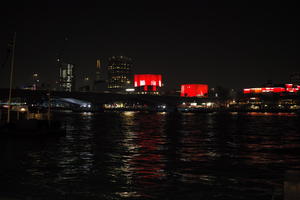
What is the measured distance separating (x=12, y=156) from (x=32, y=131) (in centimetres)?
1946

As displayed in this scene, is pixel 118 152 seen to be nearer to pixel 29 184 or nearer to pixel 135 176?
pixel 135 176

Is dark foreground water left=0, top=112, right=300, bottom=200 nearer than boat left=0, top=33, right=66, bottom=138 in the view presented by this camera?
Yes

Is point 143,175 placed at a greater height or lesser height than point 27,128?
lesser

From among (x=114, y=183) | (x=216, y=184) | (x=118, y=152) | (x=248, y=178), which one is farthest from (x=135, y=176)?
(x=118, y=152)

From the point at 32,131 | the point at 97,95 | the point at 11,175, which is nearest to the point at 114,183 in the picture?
the point at 11,175

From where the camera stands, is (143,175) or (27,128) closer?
(143,175)

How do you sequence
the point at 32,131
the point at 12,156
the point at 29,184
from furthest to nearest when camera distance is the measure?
1. the point at 32,131
2. the point at 12,156
3. the point at 29,184

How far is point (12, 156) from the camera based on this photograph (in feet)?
93.9

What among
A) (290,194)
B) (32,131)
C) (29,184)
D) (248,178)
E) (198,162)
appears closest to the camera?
(290,194)

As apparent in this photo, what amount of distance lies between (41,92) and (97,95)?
130 ft

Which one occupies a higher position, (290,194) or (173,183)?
(290,194)

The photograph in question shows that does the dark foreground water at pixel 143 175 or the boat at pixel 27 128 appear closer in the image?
the dark foreground water at pixel 143 175

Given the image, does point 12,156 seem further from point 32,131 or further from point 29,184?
point 32,131

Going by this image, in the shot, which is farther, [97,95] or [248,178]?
[97,95]
